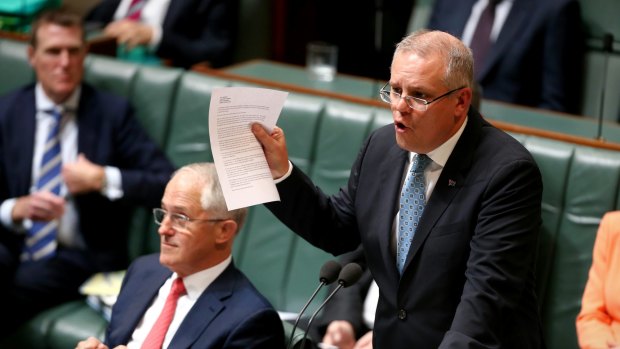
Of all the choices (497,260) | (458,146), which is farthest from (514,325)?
(458,146)

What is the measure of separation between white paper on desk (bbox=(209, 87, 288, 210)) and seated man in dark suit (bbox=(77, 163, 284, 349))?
62 centimetres

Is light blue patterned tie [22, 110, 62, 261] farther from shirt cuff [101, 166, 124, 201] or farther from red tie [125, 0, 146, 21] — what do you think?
red tie [125, 0, 146, 21]

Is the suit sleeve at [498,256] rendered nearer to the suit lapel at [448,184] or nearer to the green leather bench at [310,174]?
the suit lapel at [448,184]

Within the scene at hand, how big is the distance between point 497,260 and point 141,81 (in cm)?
209

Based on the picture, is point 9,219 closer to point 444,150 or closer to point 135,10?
point 135,10

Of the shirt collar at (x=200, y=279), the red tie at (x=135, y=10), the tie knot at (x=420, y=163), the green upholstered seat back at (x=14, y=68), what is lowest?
the shirt collar at (x=200, y=279)

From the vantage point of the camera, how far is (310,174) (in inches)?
126

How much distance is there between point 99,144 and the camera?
3.45 metres

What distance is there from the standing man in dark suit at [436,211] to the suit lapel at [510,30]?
5.97ft

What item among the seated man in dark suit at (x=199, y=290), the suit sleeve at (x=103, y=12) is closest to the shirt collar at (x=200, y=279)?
the seated man in dark suit at (x=199, y=290)

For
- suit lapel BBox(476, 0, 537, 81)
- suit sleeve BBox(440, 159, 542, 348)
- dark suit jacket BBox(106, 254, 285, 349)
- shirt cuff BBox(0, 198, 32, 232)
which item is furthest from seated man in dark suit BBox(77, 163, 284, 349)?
suit lapel BBox(476, 0, 537, 81)

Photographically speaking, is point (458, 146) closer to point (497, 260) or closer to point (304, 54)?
point (497, 260)

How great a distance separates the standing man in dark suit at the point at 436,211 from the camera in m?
1.80

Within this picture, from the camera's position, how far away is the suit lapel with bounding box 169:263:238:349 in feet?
8.10
